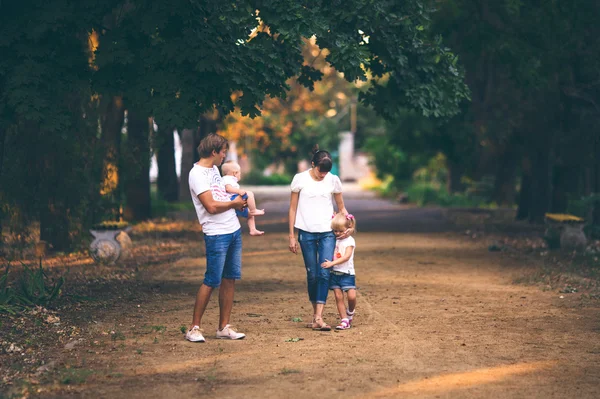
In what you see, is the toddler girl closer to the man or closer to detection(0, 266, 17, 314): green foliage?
the man

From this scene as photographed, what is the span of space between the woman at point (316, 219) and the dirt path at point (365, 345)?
466mm

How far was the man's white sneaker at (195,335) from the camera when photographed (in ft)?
32.1

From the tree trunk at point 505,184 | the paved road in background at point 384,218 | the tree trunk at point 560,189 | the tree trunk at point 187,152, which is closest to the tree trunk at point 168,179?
the tree trunk at point 187,152

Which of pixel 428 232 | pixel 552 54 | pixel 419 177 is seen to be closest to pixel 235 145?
pixel 419 177

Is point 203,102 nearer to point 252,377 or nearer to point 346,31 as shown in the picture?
point 346,31

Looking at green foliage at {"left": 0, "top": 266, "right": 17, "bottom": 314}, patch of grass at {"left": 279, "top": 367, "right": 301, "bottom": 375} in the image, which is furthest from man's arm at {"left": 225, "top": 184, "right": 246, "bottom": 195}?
green foliage at {"left": 0, "top": 266, "right": 17, "bottom": 314}

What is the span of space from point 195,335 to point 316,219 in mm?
1822

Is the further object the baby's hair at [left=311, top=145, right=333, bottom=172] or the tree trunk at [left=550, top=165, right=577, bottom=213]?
the tree trunk at [left=550, top=165, right=577, bottom=213]

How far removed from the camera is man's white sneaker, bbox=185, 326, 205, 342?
32.1 feet

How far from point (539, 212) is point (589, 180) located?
6.06 metres

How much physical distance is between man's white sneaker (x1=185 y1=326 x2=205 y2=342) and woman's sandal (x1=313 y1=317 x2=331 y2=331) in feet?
4.45

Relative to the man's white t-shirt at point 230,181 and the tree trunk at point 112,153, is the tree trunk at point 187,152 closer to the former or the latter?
the tree trunk at point 112,153

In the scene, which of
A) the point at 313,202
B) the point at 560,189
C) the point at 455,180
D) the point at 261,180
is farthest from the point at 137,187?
the point at 261,180

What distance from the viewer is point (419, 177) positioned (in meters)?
50.7
